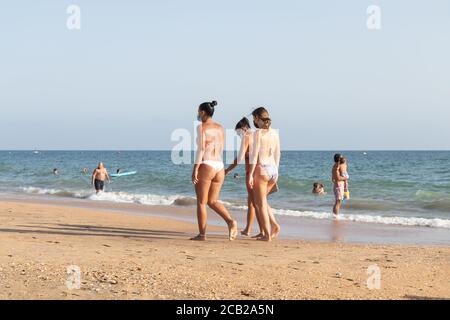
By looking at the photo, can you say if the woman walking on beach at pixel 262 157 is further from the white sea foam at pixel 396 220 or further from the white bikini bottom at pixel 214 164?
the white sea foam at pixel 396 220

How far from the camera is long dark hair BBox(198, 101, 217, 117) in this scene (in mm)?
7883

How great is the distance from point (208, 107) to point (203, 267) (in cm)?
248

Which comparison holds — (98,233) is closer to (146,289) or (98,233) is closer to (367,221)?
(146,289)

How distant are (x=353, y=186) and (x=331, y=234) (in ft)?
63.2

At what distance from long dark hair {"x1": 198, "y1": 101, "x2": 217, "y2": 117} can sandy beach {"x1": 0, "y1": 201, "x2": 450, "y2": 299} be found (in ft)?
5.77

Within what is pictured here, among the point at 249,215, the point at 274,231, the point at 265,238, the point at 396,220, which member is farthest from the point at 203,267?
the point at 396,220

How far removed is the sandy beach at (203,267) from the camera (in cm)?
508

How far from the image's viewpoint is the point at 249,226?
9.26 m

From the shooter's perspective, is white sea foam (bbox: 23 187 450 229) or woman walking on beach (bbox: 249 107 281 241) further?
white sea foam (bbox: 23 187 450 229)

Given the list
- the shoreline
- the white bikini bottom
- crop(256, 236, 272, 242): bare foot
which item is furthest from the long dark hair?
the shoreline

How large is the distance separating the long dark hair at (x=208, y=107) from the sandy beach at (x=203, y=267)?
1757 millimetres

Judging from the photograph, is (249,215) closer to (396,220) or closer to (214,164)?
(214,164)

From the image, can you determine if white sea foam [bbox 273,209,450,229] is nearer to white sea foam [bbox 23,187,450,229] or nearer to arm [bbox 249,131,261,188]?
white sea foam [bbox 23,187,450,229]
